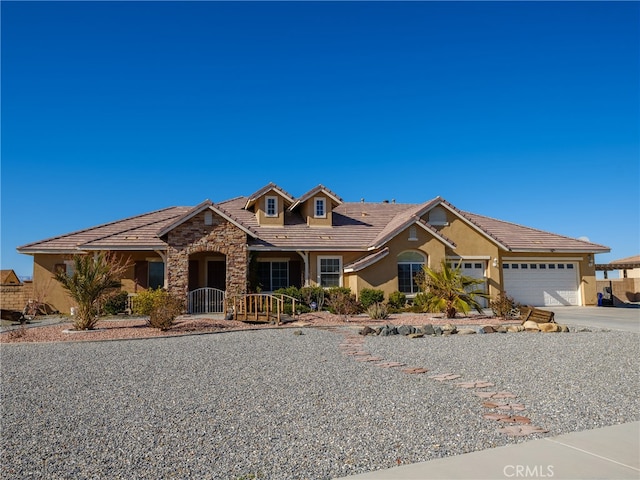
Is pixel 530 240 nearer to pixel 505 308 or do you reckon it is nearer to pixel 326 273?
pixel 505 308

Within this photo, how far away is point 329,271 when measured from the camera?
2511 centimetres

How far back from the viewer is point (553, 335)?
580 inches

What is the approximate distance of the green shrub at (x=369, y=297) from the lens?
2238 centimetres

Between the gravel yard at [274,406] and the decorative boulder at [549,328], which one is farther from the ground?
→ the decorative boulder at [549,328]

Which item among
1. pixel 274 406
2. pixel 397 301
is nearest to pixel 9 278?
pixel 397 301

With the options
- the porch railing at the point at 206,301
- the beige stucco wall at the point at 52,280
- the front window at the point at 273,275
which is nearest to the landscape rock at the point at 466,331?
the porch railing at the point at 206,301

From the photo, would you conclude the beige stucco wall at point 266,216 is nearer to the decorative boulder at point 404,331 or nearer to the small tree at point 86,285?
the small tree at point 86,285

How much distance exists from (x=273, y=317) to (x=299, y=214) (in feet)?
36.7

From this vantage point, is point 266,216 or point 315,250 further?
point 266,216

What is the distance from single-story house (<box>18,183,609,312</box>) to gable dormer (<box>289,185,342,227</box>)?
0.05 m

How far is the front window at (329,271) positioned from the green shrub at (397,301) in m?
3.24

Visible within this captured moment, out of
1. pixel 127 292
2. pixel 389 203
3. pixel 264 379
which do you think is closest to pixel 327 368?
pixel 264 379

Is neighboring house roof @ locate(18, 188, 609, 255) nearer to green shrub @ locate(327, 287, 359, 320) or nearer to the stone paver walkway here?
green shrub @ locate(327, 287, 359, 320)

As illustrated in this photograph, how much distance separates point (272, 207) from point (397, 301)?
860 cm
